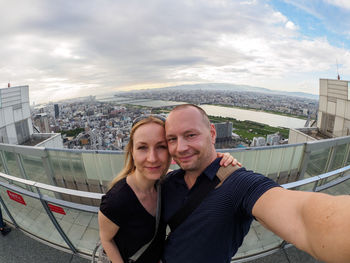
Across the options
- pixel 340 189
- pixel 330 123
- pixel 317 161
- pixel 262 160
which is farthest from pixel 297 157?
pixel 330 123

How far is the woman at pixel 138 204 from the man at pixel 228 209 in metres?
0.11

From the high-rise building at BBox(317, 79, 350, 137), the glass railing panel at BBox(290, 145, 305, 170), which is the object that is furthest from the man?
A: the high-rise building at BBox(317, 79, 350, 137)

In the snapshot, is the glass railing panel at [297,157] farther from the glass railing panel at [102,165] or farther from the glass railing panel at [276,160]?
the glass railing panel at [102,165]

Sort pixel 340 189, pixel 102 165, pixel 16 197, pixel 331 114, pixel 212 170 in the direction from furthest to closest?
1. pixel 331 114
2. pixel 102 165
3. pixel 340 189
4. pixel 16 197
5. pixel 212 170

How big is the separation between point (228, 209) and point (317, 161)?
5.27 metres

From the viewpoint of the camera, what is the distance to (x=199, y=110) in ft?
4.45

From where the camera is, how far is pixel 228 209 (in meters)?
0.99

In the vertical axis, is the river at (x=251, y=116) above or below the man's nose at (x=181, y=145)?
below

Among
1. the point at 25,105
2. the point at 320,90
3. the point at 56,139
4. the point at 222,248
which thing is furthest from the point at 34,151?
the point at 320,90

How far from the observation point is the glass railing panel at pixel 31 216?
8.25 feet

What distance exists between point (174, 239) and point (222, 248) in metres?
0.32

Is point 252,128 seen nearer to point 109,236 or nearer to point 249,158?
point 249,158

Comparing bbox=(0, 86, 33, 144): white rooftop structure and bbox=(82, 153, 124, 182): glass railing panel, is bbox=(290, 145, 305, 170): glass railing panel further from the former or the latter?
bbox=(0, 86, 33, 144): white rooftop structure

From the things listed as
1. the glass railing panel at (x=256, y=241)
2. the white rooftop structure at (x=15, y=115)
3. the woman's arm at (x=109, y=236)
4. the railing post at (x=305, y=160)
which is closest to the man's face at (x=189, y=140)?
the woman's arm at (x=109, y=236)
